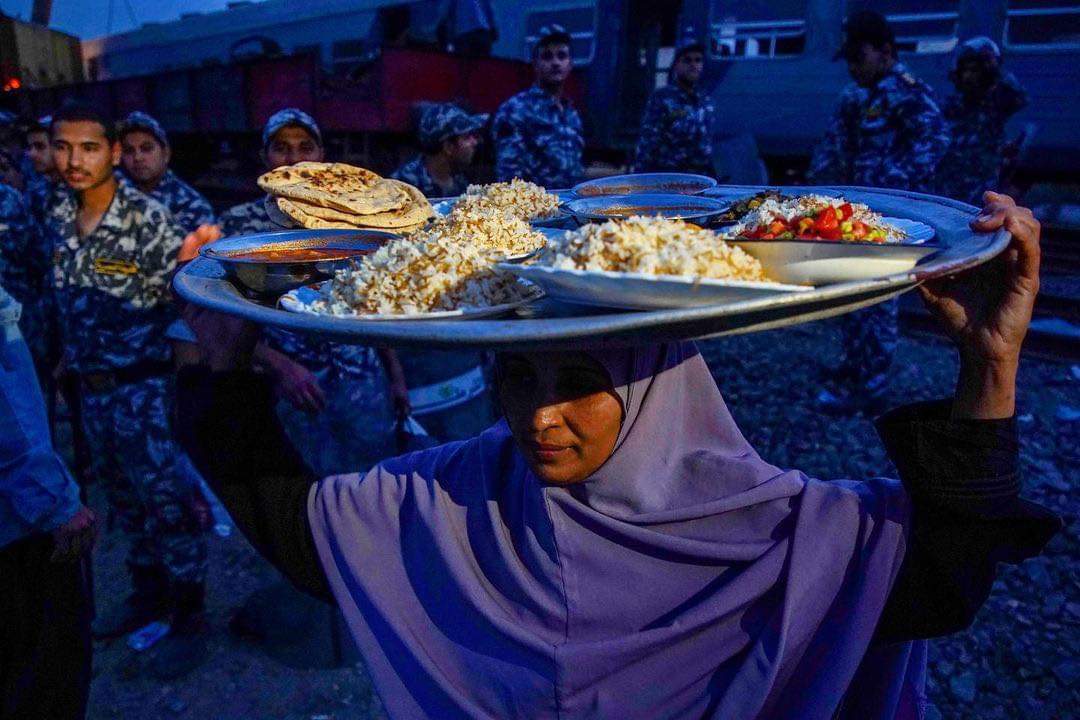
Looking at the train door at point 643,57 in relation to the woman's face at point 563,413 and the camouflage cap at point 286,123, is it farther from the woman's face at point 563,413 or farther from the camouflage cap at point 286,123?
the woman's face at point 563,413

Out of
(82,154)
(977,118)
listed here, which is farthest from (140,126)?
(977,118)

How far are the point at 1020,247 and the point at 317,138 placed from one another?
4042mm

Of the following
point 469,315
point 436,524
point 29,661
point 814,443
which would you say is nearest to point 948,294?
point 469,315

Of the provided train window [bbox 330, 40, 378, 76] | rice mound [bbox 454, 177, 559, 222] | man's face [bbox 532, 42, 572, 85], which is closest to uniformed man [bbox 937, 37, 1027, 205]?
man's face [bbox 532, 42, 572, 85]

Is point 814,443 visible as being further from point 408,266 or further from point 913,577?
point 408,266

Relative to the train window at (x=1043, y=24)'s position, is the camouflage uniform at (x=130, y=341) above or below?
below

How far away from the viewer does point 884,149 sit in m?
5.81

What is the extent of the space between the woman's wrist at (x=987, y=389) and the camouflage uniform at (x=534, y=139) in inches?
220

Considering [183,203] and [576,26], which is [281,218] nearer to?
[183,203]

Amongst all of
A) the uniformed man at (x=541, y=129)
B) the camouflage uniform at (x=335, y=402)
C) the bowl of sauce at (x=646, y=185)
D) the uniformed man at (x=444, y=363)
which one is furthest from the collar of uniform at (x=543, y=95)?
the bowl of sauce at (x=646, y=185)

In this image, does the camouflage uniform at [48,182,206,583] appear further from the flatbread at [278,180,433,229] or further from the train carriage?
the train carriage

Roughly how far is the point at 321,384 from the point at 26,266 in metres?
2.67

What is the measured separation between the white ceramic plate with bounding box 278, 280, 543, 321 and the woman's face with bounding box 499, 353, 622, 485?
0.24m

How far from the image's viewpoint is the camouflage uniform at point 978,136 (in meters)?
8.00
